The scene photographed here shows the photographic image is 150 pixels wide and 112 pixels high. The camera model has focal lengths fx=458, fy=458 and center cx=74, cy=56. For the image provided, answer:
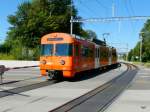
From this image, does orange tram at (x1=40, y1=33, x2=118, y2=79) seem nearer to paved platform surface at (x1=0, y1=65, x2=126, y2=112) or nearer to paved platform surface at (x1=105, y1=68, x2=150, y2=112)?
paved platform surface at (x1=0, y1=65, x2=126, y2=112)

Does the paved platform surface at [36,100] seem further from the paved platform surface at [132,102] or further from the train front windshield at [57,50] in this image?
the train front windshield at [57,50]

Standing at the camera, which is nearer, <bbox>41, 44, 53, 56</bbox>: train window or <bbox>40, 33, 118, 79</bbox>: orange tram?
<bbox>40, 33, 118, 79</bbox>: orange tram

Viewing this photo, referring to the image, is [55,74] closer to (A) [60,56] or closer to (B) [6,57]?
(A) [60,56]

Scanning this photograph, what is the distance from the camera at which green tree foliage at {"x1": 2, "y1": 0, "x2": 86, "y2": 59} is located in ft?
292

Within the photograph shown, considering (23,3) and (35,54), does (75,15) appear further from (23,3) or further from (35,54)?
(35,54)

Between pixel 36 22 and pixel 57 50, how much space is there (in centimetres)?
6218

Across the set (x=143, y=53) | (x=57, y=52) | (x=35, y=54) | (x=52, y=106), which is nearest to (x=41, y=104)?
(x=52, y=106)

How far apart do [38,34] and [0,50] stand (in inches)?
536

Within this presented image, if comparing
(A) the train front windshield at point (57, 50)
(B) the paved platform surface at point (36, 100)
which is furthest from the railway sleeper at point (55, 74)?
(B) the paved platform surface at point (36, 100)

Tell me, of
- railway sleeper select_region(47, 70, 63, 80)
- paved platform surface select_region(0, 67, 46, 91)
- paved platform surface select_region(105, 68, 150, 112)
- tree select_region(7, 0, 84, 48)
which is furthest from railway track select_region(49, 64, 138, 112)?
tree select_region(7, 0, 84, 48)

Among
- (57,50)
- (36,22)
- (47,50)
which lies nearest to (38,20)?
(36,22)

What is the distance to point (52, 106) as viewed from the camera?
49.7 ft

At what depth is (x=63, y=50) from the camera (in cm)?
2761

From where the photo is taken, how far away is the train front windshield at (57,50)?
27.4 m
